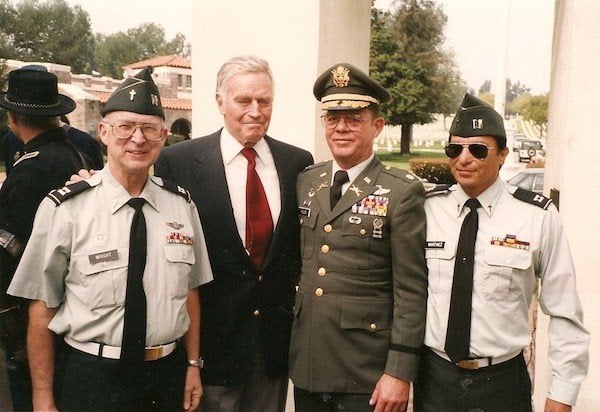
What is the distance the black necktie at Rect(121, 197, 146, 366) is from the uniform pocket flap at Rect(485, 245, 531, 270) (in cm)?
125

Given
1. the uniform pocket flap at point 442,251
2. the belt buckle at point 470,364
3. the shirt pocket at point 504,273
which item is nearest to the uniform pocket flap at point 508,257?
the shirt pocket at point 504,273

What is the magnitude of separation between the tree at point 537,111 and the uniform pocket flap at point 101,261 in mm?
46092

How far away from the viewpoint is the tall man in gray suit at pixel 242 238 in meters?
2.57

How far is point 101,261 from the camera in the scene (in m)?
2.13

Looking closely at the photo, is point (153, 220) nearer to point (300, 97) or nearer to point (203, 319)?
point (203, 319)

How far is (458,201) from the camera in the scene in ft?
7.76

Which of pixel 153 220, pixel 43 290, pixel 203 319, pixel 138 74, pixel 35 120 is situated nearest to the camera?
pixel 43 290

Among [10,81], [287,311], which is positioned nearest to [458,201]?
[287,311]

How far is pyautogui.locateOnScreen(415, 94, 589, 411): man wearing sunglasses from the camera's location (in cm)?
221

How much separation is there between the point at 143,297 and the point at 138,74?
0.89 m

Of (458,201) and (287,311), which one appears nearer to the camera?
(458,201)

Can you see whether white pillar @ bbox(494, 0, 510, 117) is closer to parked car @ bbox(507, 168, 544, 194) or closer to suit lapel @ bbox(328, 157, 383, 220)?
parked car @ bbox(507, 168, 544, 194)

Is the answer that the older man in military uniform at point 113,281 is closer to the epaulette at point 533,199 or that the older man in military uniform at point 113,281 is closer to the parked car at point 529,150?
the epaulette at point 533,199

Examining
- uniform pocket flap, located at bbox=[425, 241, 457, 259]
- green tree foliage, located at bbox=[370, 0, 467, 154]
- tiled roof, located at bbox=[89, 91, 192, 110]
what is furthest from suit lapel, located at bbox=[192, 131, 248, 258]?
tiled roof, located at bbox=[89, 91, 192, 110]
